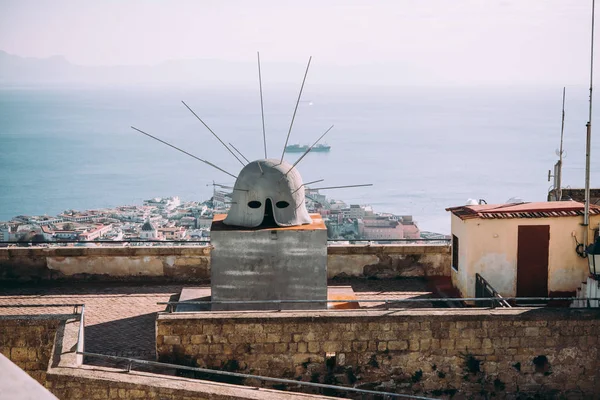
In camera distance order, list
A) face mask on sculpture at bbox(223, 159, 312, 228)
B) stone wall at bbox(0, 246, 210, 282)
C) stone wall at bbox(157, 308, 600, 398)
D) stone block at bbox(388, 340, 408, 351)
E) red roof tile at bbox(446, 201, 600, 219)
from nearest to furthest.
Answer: stone wall at bbox(157, 308, 600, 398), stone block at bbox(388, 340, 408, 351), face mask on sculpture at bbox(223, 159, 312, 228), red roof tile at bbox(446, 201, 600, 219), stone wall at bbox(0, 246, 210, 282)

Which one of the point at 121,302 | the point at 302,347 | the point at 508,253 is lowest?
the point at 302,347

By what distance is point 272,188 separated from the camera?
43.2 feet

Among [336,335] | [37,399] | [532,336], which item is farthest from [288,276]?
[37,399]

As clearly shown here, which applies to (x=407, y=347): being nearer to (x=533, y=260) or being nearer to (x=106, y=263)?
(x=533, y=260)

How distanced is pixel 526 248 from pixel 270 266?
436cm

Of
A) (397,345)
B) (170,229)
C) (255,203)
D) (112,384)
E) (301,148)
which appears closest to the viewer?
(112,384)

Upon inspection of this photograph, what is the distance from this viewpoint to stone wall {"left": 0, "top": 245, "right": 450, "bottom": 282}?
51.1 feet

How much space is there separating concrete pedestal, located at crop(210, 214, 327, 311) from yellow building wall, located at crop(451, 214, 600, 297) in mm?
2630

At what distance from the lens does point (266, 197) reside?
13.2 meters

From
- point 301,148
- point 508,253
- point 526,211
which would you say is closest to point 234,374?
point 508,253

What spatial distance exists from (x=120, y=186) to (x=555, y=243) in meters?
94.1

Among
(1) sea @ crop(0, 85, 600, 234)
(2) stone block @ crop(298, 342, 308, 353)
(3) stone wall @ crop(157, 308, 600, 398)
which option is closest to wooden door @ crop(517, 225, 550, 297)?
(3) stone wall @ crop(157, 308, 600, 398)

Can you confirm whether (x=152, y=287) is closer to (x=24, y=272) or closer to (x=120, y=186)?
(x=24, y=272)

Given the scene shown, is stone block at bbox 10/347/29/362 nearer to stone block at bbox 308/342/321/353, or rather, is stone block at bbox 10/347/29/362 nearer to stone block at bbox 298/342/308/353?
stone block at bbox 298/342/308/353
